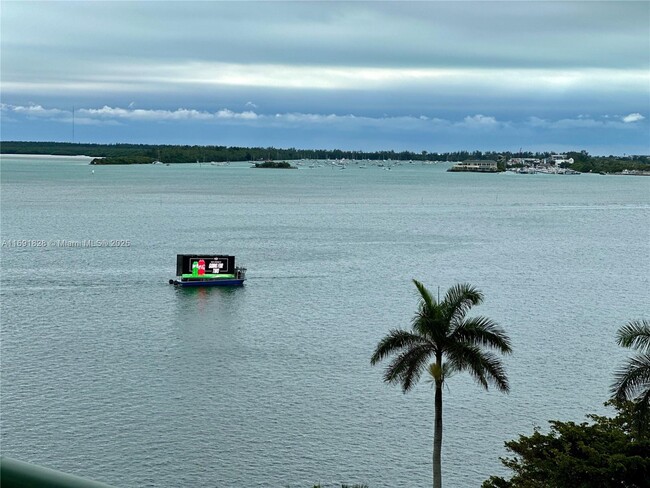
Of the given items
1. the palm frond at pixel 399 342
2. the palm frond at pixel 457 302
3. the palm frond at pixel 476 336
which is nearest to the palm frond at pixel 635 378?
the palm frond at pixel 476 336

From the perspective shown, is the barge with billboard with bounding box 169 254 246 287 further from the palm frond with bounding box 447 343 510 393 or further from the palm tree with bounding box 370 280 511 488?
the palm frond with bounding box 447 343 510 393

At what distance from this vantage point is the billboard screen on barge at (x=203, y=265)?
68.7m

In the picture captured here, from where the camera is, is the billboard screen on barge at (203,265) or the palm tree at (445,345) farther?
the billboard screen on barge at (203,265)

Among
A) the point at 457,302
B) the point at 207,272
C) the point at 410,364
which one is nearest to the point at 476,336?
the point at 457,302

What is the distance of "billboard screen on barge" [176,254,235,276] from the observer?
68688mm

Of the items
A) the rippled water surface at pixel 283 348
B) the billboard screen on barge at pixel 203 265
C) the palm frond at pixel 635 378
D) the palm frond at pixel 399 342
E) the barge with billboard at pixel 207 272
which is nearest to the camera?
the palm frond at pixel 635 378

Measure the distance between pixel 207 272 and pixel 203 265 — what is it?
63 cm

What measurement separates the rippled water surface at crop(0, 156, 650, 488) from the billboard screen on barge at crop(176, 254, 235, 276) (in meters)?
2.65

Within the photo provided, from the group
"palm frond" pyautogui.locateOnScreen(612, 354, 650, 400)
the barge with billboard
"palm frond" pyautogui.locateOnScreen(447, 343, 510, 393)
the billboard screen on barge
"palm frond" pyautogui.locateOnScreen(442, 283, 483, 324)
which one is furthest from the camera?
the billboard screen on barge

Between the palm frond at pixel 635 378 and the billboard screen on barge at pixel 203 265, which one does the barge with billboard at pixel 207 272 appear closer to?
the billboard screen on barge at pixel 203 265

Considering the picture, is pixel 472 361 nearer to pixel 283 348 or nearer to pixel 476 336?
pixel 476 336

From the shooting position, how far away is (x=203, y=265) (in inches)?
2726

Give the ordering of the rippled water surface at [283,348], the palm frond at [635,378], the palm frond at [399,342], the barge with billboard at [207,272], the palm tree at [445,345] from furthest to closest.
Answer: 1. the barge with billboard at [207,272]
2. the rippled water surface at [283,348]
3. the palm frond at [399,342]
4. the palm tree at [445,345]
5. the palm frond at [635,378]

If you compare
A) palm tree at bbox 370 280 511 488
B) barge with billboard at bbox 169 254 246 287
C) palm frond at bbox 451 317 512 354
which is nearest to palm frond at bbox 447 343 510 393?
palm tree at bbox 370 280 511 488
